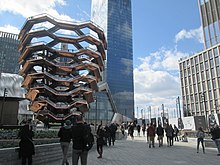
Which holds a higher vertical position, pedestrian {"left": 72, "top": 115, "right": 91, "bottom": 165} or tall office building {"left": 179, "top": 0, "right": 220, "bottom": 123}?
tall office building {"left": 179, "top": 0, "right": 220, "bottom": 123}

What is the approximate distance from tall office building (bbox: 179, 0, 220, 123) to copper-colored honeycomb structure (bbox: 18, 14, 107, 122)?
1516 inches

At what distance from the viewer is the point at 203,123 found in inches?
1080

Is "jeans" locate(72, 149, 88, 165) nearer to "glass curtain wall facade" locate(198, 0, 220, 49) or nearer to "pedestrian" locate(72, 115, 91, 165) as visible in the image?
"pedestrian" locate(72, 115, 91, 165)

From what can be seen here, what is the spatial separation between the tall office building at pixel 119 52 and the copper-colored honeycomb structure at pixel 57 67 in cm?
6632

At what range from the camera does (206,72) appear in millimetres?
78250

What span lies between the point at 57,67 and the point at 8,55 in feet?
200

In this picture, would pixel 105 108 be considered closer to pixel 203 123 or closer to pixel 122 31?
pixel 203 123

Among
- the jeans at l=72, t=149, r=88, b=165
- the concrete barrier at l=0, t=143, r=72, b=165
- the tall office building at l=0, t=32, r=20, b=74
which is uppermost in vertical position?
the tall office building at l=0, t=32, r=20, b=74

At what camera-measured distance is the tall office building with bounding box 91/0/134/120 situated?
119 metres

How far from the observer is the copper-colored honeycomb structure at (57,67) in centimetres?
4422

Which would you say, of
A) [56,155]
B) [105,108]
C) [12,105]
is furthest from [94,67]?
[56,155]

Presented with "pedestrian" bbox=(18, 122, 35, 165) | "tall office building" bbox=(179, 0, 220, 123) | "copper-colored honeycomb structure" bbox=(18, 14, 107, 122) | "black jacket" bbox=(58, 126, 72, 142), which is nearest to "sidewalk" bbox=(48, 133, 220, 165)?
"black jacket" bbox=(58, 126, 72, 142)

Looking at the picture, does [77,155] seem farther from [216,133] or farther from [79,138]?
[216,133]

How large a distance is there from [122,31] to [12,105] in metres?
105
